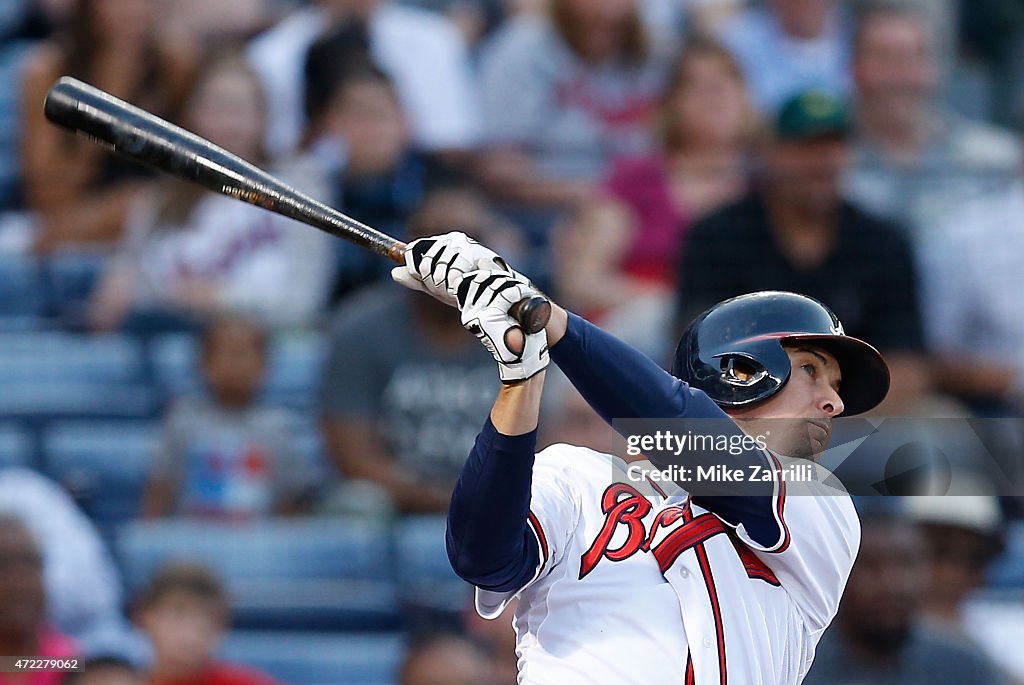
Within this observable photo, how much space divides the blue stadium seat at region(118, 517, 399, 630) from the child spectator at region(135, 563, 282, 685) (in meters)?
0.05

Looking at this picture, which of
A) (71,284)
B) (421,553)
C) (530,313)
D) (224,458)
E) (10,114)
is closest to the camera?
(530,313)

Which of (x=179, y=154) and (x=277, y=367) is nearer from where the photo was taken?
(x=179, y=154)

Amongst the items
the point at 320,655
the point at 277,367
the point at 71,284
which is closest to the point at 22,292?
the point at 71,284

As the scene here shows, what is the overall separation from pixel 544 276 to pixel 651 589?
2.43 m

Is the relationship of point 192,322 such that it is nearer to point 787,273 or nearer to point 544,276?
point 544,276

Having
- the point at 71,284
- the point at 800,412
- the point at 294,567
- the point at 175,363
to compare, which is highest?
the point at 71,284

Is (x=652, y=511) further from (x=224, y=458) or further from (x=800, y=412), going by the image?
(x=224, y=458)

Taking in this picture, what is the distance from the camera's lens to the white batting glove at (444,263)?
174 centimetres

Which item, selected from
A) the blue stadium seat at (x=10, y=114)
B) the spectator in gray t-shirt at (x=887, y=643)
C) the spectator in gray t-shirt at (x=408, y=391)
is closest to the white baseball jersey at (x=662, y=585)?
the spectator in gray t-shirt at (x=887, y=643)

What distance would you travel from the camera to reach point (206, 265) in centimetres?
441

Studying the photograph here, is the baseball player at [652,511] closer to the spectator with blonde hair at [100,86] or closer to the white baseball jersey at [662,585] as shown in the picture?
the white baseball jersey at [662,585]

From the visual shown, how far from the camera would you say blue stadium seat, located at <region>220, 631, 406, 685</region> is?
4031mm

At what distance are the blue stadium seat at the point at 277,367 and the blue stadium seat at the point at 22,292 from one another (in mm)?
455

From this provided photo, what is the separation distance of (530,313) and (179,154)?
0.69 m
